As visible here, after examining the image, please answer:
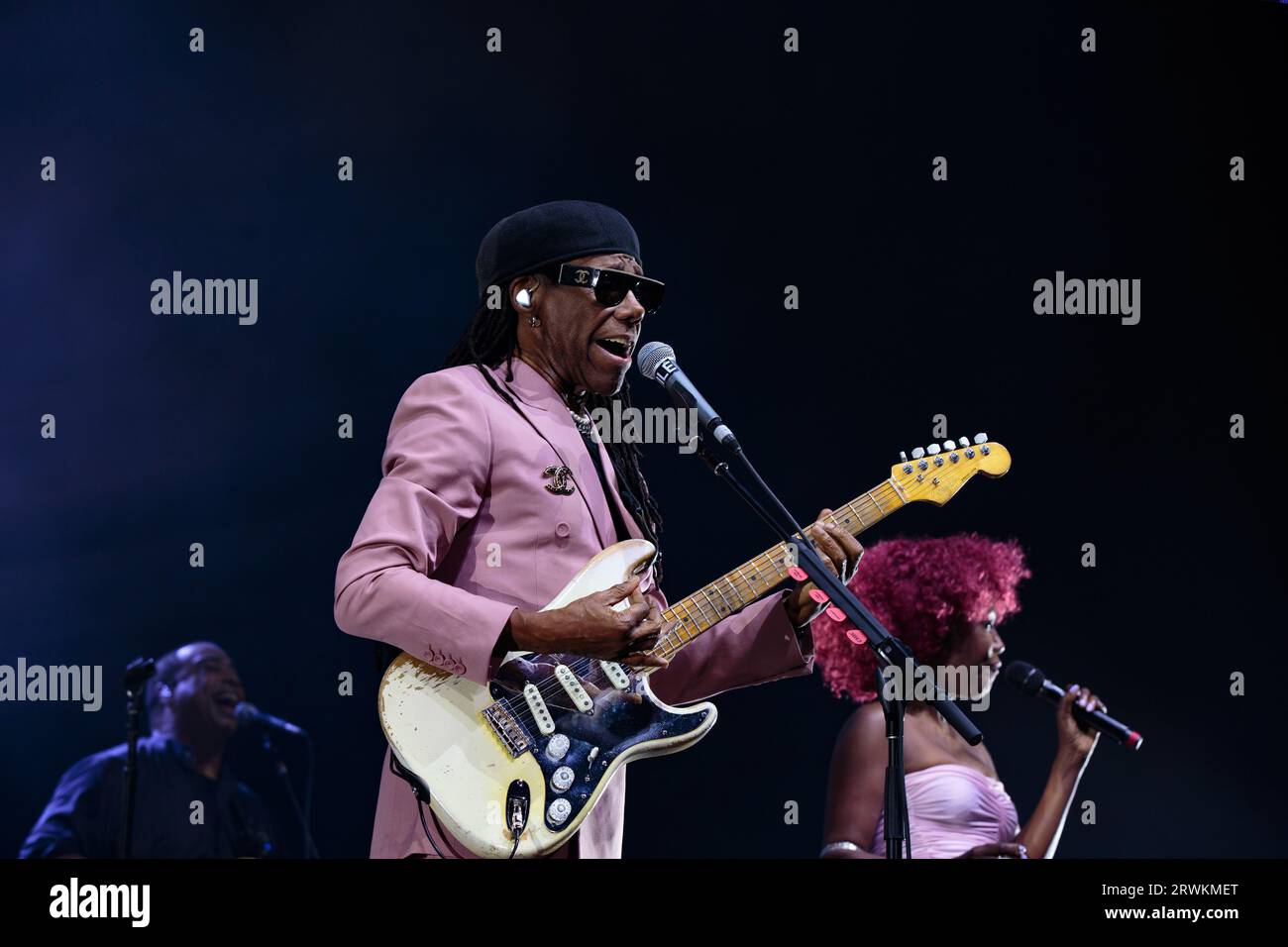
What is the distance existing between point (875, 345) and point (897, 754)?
104 inches

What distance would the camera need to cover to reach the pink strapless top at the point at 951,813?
4246mm

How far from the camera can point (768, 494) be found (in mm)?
2875

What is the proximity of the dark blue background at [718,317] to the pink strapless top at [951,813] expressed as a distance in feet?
2.89

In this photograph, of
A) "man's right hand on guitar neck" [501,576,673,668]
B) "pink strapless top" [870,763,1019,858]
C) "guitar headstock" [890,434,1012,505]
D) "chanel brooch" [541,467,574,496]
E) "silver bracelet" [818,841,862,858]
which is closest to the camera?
"man's right hand on guitar neck" [501,576,673,668]

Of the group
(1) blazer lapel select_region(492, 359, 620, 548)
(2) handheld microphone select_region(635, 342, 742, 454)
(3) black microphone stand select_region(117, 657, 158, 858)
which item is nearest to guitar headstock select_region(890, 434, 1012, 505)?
(2) handheld microphone select_region(635, 342, 742, 454)

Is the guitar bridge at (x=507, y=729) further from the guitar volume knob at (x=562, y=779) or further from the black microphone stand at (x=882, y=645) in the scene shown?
the black microphone stand at (x=882, y=645)

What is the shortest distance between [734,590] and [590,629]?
0.61 m

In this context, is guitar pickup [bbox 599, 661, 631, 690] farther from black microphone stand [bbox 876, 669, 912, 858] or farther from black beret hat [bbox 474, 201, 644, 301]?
black beret hat [bbox 474, 201, 644, 301]

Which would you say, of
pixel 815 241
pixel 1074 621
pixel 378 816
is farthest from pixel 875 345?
pixel 378 816

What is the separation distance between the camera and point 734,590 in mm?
3119

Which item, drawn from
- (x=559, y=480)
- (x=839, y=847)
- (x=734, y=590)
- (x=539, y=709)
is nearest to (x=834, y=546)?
(x=734, y=590)

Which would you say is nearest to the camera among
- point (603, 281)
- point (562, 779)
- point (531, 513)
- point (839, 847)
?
point (562, 779)

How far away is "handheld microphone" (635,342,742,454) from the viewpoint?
9.45ft

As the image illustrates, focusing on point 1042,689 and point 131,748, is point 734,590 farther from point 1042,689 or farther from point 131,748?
point 131,748
